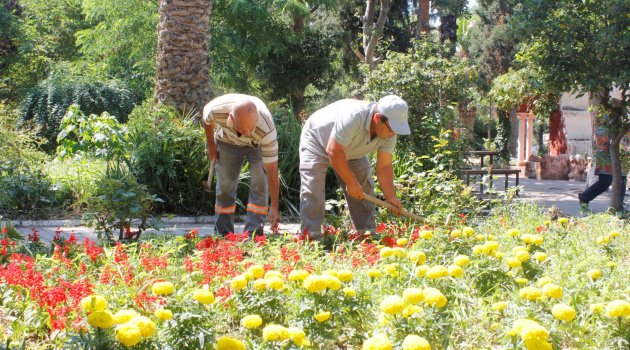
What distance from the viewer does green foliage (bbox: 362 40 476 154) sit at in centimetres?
838

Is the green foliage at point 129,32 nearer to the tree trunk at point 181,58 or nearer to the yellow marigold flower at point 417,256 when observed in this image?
the tree trunk at point 181,58

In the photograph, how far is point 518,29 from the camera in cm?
877

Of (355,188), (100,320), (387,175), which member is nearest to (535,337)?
(100,320)

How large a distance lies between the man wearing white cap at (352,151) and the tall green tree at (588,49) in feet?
13.5

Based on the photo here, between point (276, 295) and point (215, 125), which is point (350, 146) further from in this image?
point (276, 295)

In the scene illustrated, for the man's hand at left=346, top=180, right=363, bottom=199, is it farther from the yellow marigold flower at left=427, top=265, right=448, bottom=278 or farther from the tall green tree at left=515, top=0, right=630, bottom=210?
the tall green tree at left=515, top=0, right=630, bottom=210

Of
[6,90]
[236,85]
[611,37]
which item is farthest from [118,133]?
[6,90]

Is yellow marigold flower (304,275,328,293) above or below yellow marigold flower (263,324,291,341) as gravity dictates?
above

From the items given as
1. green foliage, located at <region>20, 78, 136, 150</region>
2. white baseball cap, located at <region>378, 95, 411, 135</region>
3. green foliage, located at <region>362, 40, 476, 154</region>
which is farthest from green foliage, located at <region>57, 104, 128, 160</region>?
green foliage, located at <region>20, 78, 136, 150</region>

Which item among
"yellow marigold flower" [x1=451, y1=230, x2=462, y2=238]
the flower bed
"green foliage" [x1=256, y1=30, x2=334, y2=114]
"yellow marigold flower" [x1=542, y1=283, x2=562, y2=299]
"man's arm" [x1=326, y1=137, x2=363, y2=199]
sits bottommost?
the flower bed

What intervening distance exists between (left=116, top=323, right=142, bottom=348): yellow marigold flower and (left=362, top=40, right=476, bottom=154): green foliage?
6.36 metres

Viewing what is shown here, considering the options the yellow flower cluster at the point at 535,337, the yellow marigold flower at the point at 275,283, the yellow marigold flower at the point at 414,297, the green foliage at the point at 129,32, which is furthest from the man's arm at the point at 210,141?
the green foliage at the point at 129,32

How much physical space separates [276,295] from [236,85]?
640 inches

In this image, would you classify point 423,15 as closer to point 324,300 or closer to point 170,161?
point 170,161
